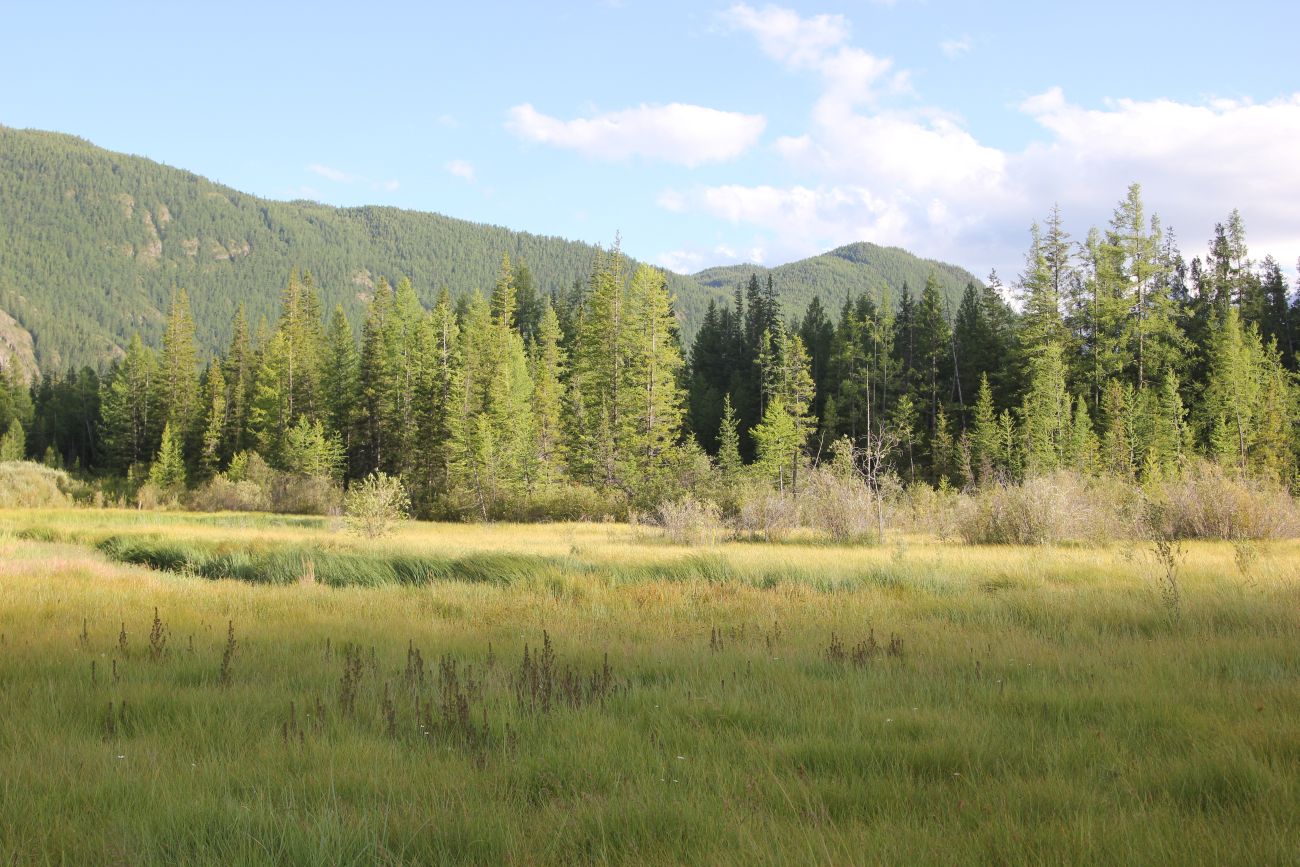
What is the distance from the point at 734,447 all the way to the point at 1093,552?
31.0 meters

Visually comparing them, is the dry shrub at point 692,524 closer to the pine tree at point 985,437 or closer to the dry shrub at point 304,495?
the pine tree at point 985,437

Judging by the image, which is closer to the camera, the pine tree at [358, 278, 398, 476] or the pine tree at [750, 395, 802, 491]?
the pine tree at [750, 395, 802, 491]

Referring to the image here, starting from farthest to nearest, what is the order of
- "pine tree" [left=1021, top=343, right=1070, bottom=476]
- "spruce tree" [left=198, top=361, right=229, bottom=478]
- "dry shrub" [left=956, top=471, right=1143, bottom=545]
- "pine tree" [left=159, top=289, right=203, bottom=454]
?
1. "pine tree" [left=159, top=289, right=203, bottom=454]
2. "spruce tree" [left=198, top=361, right=229, bottom=478]
3. "pine tree" [left=1021, top=343, right=1070, bottom=476]
4. "dry shrub" [left=956, top=471, right=1143, bottom=545]

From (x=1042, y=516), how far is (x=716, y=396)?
4870cm

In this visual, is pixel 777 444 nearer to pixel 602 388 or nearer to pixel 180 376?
pixel 602 388

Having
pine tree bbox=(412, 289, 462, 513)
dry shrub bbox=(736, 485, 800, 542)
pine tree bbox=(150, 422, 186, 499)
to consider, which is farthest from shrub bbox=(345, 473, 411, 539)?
pine tree bbox=(150, 422, 186, 499)

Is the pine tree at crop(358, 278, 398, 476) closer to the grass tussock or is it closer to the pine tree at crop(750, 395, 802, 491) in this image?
the pine tree at crop(750, 395, 802, 491)

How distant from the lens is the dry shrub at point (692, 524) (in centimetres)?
2609

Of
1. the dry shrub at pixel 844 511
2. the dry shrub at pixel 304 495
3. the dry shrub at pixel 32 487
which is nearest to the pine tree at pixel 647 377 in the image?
the dry shrub at pixel 844 511

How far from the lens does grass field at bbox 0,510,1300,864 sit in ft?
10.6

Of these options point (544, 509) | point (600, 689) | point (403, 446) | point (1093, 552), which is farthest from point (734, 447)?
point (600, 689)

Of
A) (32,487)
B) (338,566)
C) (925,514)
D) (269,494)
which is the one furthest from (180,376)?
(925,514)

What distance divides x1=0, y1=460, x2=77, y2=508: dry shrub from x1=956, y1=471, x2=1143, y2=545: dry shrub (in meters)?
54.4

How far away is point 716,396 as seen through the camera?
70.4 metres
